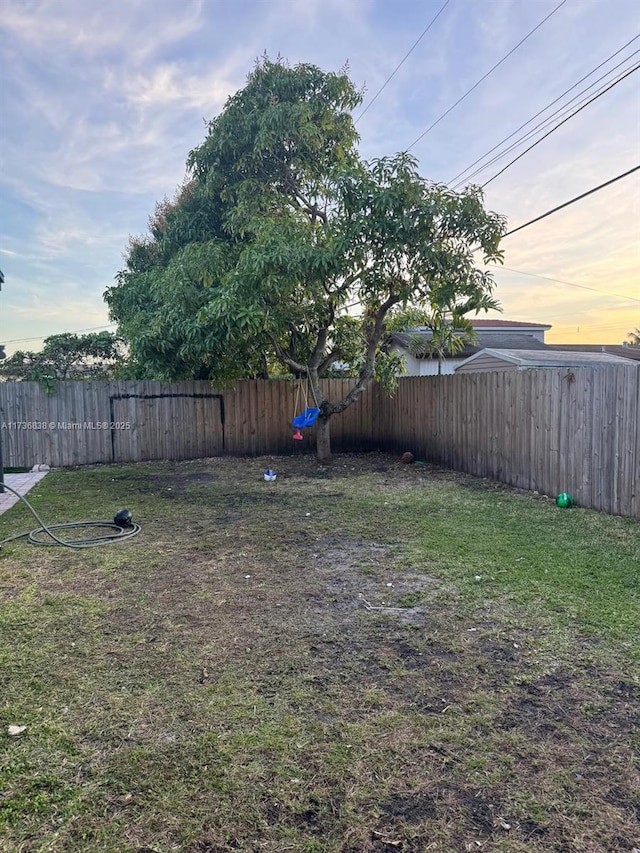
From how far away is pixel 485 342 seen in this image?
1568 centimetres

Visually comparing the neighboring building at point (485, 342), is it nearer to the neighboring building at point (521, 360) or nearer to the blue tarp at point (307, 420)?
the neighboring building at point (521, 360)

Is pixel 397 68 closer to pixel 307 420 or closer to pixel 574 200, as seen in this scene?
pixel 574 200

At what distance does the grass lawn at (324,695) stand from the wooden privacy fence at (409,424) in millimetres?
1121

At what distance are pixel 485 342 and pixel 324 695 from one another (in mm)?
15063

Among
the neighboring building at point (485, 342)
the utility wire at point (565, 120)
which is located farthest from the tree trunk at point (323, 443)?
the neighboring building at point (485, 342)

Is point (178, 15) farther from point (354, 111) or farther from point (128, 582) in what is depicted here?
point (128, 582)

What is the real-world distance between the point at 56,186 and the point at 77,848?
30.7 ft

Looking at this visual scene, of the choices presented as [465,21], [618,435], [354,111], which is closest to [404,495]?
[618,435]

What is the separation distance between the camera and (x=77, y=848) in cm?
133

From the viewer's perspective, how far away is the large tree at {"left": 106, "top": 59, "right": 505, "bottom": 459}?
660 cm

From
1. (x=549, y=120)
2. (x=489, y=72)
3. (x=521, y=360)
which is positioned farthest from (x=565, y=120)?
(x=521, y=360)

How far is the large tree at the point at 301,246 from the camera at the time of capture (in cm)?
660

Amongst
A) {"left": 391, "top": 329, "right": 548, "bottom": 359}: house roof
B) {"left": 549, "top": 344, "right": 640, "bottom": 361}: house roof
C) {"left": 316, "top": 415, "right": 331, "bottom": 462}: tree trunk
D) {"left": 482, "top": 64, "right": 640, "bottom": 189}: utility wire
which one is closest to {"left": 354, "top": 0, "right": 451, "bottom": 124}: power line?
{"left": 482, "top": 64, "right": 640, "bottom": 189}: utility wire

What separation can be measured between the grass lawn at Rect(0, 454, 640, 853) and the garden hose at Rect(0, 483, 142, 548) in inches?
6.8
